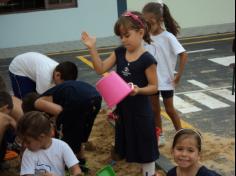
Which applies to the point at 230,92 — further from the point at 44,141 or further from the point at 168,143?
the point at 44,141

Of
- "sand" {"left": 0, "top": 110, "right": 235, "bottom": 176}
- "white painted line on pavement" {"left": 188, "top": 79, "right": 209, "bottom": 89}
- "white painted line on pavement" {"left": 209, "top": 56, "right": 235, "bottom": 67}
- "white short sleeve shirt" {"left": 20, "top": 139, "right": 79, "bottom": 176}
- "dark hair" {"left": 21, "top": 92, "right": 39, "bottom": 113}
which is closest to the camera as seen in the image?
"white short sleeve shirt" {"left": 20, "top": 139, "right": 79, "bottom": 176}

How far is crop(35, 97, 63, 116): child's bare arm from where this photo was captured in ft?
13.6

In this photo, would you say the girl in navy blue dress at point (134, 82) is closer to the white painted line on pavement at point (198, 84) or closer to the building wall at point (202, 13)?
the white painted line on pavement at point (198, 84)

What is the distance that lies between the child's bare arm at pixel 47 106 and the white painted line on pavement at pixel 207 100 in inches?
119

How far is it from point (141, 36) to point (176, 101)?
3206mm

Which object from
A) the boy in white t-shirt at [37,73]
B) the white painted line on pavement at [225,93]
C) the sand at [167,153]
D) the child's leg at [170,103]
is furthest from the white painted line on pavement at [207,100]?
the boy in white t-shirt at [37,73]

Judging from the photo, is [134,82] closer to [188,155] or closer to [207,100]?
[188,155]

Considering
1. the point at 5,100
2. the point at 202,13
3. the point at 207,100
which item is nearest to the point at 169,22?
the point at 5,100

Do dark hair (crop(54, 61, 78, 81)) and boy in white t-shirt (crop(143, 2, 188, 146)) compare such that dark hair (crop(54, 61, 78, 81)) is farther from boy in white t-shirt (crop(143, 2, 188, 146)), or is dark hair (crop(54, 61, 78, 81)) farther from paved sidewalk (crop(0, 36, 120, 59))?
paved sidewalk (crop(0, 36, 120, 59))

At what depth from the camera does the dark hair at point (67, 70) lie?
14.5 feet

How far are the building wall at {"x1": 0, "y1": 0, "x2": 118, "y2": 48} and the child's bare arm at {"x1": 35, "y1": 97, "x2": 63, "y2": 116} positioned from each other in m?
9.03

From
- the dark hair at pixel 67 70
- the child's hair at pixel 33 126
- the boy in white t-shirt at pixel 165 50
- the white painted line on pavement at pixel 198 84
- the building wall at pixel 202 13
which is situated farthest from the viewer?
the building wall at pixel 202 13

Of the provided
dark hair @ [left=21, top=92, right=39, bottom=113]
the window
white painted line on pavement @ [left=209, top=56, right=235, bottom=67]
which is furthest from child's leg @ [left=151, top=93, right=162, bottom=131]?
the window

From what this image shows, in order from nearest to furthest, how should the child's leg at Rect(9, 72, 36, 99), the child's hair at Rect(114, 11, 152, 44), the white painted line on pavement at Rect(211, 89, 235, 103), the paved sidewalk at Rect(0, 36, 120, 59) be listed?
the child's hair at Rect(114, 11, 152, 44)
the child's leg at Rect(9, 72, 36, 99)
the white painted line on pavement at Rect(211, 89, 235, 103)
the paved sidewalk at Rect(0, 36, 120, 59)
